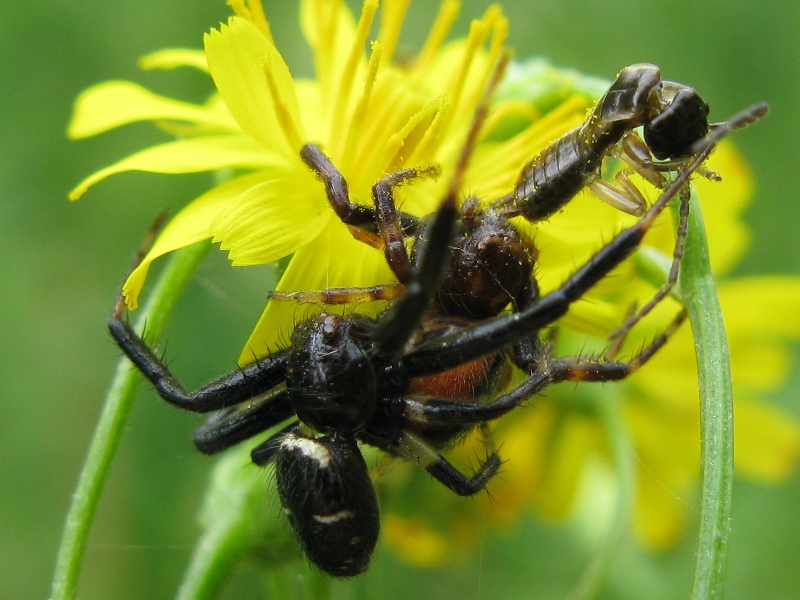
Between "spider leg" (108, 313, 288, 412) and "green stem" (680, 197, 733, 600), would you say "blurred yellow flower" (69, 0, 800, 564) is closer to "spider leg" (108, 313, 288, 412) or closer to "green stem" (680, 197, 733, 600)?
"spider leg" (108, 313, 288, 412)

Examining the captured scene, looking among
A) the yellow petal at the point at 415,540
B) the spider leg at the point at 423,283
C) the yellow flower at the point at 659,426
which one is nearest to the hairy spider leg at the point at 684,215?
the spider leg at the point at 423,283

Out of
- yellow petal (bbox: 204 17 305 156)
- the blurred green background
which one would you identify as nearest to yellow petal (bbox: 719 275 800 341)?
the blurred green background

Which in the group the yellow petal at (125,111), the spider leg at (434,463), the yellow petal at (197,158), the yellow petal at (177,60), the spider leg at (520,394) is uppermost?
the yellow petal at (177,60)

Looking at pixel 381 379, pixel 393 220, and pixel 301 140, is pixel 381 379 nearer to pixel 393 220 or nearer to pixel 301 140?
pixel 393 220

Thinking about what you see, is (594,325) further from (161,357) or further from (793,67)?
(793,67)

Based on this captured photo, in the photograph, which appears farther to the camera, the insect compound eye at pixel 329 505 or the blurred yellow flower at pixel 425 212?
the blurred yellow flower at pixel 425 212

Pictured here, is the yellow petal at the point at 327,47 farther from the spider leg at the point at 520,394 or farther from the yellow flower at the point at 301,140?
the spider leg at the point at 520,394

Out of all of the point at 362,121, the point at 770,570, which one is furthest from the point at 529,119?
the point at 770,570
